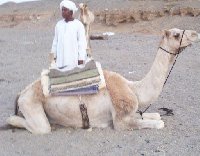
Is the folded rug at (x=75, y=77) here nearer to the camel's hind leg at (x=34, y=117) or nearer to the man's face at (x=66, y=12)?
the camel's hind leg at (x=34, y=117)

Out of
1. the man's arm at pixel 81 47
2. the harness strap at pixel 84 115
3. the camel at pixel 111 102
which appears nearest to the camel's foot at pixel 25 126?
the camel at pixel 111 102

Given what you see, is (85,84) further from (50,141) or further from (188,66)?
(188,66)

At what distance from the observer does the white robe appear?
8.25m

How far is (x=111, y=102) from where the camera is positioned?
295 inches

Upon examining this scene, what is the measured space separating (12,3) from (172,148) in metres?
43.4

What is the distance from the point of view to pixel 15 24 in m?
36.1

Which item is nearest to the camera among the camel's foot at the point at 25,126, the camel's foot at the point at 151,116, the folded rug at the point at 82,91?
the folded rug at the point at 82,91

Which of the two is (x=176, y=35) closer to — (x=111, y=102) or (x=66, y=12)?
(x=111, y=102)

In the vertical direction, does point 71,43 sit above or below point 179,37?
below

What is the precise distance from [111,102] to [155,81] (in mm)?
652

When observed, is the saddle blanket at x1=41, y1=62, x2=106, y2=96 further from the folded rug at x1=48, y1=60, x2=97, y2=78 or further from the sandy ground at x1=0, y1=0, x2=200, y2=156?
the sandy ground at x1=0, y1=0, x2=200, y2=156

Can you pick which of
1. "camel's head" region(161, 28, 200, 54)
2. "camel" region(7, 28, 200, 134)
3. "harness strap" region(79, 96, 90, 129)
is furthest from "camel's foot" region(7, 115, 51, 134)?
"camel's head" region(161, 28, 200, 54)

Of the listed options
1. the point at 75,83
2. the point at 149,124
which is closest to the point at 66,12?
the point at 75,83

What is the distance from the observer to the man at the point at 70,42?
27.0 ft
